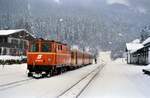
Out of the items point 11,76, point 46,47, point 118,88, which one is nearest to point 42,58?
point 46,47

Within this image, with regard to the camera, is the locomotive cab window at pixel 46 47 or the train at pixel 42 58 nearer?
the train at pixel 42 58

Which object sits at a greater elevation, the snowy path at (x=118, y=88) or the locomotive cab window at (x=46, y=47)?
the locomotive cab window at (x=46, y=47)

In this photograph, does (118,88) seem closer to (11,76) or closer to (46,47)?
(46,47)

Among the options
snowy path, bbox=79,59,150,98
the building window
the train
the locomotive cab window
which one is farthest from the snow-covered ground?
the building window

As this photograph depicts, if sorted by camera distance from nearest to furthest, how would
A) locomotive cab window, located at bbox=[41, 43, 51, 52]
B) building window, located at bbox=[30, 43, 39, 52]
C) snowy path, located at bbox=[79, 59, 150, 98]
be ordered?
snowy path, located at bbox=[79, 59, 150, 98] < building window, located at bbox=[30, 43, 39, 52] < locomotive cab window, located at bbox=[41, 43, 51, 52]

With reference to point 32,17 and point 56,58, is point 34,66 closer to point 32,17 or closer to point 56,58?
point 56,58

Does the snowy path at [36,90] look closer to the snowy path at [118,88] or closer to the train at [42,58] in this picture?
the snowy path at [118,88]

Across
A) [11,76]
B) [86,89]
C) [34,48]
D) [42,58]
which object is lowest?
[86,89]

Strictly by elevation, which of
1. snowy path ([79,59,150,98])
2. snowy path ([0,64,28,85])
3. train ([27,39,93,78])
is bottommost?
snowy path ([79,59,150,98])

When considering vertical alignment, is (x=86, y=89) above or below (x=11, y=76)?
below

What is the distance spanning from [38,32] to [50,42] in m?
144

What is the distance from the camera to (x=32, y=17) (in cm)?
19075

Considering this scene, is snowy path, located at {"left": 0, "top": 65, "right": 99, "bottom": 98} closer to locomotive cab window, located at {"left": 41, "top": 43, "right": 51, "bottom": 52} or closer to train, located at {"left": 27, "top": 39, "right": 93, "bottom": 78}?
train, located at {"left": 27, "top": 39, "right": 93, "bottom": 78}

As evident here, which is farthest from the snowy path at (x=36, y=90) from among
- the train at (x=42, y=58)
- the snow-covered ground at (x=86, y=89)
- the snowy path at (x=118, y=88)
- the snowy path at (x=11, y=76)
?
the train at (x=42, y=58)
